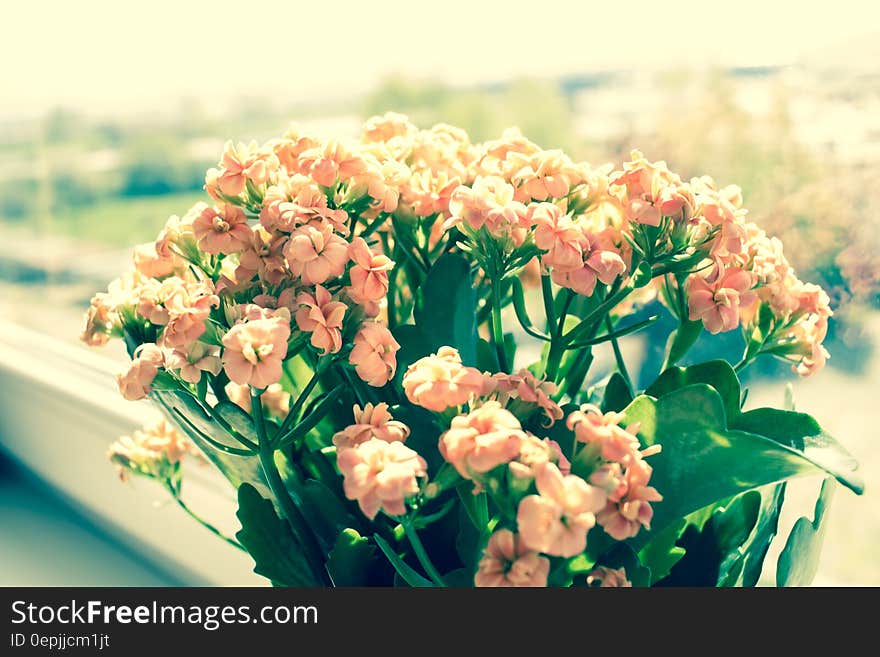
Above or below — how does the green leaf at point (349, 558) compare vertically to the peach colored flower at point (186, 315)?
below

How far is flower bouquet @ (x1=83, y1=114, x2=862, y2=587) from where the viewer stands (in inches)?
11.3

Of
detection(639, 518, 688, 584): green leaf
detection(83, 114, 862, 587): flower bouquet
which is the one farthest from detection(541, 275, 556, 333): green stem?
detection(639, 518, 688, 584): green leaf

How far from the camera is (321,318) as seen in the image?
319 millimetres

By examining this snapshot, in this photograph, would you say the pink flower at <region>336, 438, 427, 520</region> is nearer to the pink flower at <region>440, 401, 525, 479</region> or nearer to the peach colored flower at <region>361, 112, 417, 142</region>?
the pink flower at <region>440, 401, 525, 479</region>

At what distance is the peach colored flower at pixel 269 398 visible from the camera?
0.44 metres

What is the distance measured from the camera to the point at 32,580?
100 centimetres

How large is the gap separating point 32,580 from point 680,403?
93 cm

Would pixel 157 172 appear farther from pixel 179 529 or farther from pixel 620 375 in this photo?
pixel 620 375

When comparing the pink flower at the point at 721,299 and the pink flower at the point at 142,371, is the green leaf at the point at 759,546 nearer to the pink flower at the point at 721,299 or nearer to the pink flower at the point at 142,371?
the pink flower at the point at 721,299

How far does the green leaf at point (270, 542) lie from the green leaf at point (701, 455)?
Answer: 6.1 inches

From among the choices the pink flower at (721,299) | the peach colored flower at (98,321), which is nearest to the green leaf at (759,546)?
the pink flower at (721,299)

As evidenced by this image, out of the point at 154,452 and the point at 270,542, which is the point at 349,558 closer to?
the point at 270,542

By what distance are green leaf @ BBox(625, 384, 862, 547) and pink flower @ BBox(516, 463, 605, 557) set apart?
7 cm

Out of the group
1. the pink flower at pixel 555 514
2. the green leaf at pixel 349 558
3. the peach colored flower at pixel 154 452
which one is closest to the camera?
the pink flower at pixel 555 514
